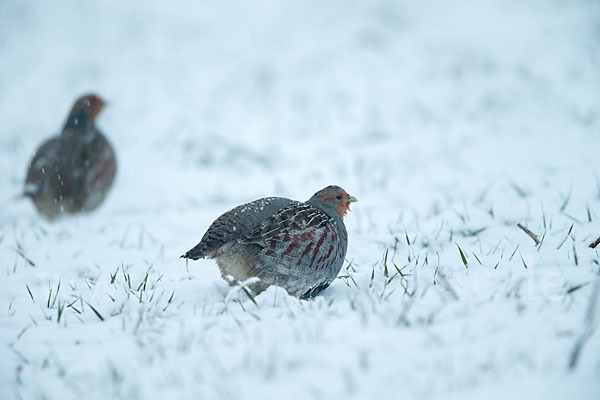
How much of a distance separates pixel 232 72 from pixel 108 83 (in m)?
3.12

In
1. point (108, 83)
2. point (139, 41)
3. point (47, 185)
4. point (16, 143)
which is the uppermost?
point (139, 41)

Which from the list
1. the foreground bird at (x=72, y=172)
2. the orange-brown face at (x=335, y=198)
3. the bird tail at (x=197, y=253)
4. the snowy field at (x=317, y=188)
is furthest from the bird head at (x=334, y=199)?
the foreground bird at (x=72, y=172)

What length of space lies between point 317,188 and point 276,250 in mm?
3412

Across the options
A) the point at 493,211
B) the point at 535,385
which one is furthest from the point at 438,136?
the point at 535,385

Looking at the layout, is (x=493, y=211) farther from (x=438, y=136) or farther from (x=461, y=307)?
(x=438, y=136)

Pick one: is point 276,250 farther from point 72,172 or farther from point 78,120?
point 78,120

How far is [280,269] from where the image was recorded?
2.93m

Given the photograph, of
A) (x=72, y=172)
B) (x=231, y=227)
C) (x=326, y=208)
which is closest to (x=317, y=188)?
(x=326, y=208)

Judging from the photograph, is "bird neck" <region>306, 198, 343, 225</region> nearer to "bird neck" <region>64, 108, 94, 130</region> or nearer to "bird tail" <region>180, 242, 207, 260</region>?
"bird tail" <region>180, 242, 207, 260</region>

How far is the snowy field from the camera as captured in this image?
6.22 feet

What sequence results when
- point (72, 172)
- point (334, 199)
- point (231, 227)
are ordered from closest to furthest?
point (231, 227) → point (334, 199) → point (72, 172)

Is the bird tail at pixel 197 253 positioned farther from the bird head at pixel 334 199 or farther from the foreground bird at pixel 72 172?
the foreground bird at pixel 72 172

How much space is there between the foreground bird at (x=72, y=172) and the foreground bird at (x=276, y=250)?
3159 millimetres

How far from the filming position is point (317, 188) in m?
6.27
